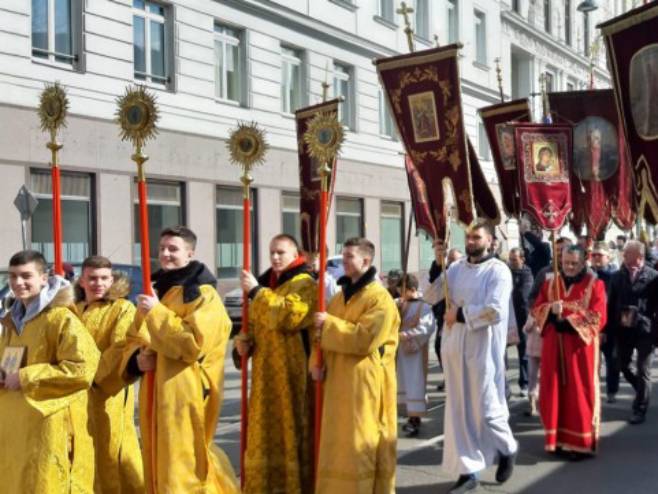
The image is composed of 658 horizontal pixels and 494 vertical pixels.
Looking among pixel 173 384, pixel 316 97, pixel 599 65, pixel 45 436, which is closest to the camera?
pixel 45 436

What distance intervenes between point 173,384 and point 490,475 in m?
2.96

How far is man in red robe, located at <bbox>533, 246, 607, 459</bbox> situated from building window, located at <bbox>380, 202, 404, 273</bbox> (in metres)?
18.7

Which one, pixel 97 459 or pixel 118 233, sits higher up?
pixel 118 233

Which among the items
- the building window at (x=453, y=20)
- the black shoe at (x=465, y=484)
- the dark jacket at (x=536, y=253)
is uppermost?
the building window at (x=453, y=20)

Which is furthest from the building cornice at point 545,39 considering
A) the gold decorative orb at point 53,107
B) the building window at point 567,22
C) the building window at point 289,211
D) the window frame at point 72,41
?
the gold decorative orb at point 53,107

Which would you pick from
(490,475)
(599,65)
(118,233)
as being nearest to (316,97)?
(118,233)

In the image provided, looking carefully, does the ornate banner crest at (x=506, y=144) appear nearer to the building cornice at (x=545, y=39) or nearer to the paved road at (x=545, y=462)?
the paved road at (x=545, y=462)

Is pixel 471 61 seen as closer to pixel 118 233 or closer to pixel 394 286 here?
pixel 118 233

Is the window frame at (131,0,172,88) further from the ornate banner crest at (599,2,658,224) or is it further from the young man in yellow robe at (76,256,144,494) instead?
the ornate banner crest at (599,2,658,224)

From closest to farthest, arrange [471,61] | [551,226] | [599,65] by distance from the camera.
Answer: [551,226] → [471,61] → [599,65]

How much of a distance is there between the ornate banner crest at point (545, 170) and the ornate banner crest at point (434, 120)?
5.37ft

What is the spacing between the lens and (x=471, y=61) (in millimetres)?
31484

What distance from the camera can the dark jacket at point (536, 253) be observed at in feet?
43.1

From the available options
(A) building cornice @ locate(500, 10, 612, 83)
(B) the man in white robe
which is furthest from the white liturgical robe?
(A) building cornice @ locate(500, 10, 612, 83)
